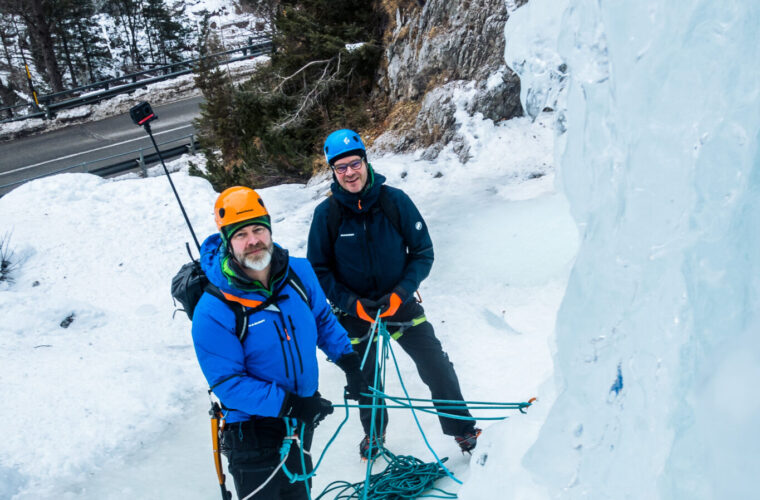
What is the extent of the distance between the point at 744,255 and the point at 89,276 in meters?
6.92

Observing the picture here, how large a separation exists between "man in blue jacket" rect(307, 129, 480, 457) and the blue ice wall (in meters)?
1.32

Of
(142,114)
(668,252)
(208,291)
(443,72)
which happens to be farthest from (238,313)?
(443,72)

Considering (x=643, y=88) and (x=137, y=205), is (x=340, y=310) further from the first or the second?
(x=137, y=205)

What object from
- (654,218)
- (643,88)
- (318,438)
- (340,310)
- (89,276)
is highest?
(643,88)

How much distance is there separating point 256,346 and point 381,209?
3.79ft

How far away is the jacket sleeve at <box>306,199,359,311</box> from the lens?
3055mm

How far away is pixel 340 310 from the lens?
10.6 feet

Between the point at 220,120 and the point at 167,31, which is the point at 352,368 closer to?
the point at 220,120

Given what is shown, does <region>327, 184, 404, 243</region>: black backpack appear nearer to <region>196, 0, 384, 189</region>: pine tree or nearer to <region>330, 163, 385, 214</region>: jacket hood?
<region>330, 163, 385, 214</region>: jacket hood

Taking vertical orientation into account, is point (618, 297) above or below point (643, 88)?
below

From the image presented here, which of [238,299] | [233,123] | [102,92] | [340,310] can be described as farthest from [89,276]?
[102,92]

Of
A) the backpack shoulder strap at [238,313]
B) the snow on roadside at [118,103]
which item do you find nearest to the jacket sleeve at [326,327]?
the backpack shoulder strap at [238,313]

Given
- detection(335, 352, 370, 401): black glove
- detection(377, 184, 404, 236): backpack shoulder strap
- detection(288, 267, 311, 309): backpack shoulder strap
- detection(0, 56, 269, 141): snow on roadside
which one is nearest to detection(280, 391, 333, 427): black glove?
detection(335, 352, 370, 401): black glove

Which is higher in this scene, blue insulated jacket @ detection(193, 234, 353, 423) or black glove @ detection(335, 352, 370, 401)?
blue insulated jacket @ detection(193, 234, 353, 423)
